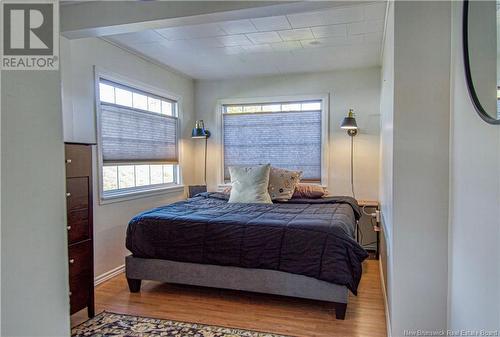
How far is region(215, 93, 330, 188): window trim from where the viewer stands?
4.68m

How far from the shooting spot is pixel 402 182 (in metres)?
1.98

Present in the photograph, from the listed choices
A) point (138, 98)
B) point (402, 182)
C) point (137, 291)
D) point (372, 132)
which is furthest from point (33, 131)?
point (372, 132)

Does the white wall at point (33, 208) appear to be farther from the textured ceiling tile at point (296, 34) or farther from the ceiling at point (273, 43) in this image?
the textured ceiling tile at point (296, 34)

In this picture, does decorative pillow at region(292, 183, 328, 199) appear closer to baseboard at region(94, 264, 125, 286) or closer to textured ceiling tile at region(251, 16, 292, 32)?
textured ceiling tile at region(251, 16, 292, 32)

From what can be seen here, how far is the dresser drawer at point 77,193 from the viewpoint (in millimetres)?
2461

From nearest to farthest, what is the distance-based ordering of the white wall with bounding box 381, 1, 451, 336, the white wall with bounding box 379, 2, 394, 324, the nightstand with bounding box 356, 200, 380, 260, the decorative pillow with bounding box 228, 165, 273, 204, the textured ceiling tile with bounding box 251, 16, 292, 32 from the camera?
the white wall with bounding box 381, 1, 451, 336 < the white wall with bounding box 379, 2, 394, 324 < the textured ceiling tile with bounding box 251, 16, 292, 32 < the decorative pillow with bounding box 228, 165, 273, 204 < the nightstand with bounding box 356, 200, 380, 260

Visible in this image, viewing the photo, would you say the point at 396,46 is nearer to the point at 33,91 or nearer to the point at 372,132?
the point at 33,91

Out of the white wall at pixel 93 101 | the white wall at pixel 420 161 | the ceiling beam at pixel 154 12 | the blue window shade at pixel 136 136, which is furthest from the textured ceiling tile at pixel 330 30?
the blue window shade at pixel 136 136

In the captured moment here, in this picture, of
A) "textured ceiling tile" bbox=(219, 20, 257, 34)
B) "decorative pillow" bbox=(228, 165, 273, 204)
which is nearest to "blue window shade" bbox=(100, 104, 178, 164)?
"decorative pillow" bbox=(228, 165, 273, 204)

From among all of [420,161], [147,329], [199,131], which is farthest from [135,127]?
[420,161]

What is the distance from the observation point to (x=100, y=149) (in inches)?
134

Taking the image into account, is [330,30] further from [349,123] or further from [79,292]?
[79,292]

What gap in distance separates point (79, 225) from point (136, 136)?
162 centimetres

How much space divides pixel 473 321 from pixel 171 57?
12.4ft
